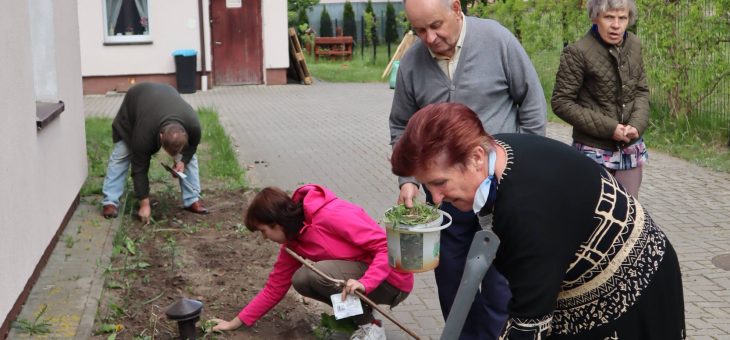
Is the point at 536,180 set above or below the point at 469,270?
above

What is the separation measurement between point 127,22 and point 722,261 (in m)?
16.8

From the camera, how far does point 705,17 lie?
10750 millimetres

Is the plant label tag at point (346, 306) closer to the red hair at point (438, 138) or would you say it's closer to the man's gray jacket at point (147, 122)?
the red hair at point (438, 138)

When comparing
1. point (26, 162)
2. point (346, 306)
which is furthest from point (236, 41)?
point (346, 306)

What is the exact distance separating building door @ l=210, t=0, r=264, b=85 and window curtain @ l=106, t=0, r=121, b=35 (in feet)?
6.82

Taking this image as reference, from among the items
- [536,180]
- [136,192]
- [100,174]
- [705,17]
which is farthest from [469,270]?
[705,17]

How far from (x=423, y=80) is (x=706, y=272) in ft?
9.72

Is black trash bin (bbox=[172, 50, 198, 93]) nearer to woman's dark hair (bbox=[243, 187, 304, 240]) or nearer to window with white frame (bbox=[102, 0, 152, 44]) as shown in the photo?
window with white frame (bbox=[102, 0, 152, 44])

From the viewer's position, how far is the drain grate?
21.0 feet

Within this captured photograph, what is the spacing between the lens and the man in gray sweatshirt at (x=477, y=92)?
4238mm

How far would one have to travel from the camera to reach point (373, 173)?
10.2 meters

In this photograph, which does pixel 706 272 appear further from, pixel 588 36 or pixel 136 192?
pixel 136 192

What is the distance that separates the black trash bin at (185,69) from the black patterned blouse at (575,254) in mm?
18314

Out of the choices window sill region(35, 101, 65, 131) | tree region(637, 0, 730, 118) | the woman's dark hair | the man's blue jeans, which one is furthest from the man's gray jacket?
tree region(637, 0, 730, 118)
